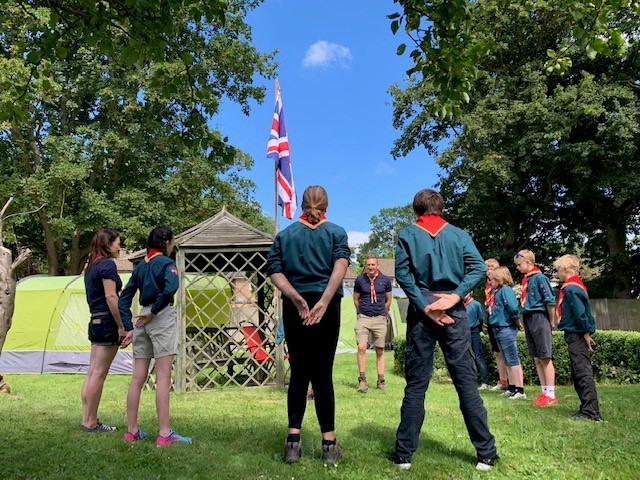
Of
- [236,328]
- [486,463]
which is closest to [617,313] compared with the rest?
[236,328]

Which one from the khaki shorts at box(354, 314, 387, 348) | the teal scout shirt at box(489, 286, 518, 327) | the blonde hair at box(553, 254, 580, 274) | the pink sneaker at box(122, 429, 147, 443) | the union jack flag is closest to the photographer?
the pink sneaker at box(122, 429, 147, 443)

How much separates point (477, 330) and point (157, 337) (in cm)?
468

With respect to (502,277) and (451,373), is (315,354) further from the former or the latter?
(502,277)

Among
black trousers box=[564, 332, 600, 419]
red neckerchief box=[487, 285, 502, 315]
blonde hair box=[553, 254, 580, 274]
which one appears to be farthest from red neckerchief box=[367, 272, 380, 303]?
black trousers box=[564, 332, 600, 419]

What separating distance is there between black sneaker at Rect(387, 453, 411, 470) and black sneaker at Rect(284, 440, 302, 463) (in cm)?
59

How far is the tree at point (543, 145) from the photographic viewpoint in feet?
52.5

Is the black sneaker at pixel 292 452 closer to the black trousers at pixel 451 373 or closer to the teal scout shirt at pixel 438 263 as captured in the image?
the black trousers at pixel 451 373

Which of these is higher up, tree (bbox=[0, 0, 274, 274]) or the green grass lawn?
tree (bbox=[0, 0, 274, 274])

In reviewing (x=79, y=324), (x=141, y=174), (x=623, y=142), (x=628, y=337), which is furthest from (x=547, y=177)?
(x=79, y=324)

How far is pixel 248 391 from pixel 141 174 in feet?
41.3

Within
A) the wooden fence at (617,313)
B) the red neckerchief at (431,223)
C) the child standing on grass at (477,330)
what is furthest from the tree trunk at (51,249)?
the wooden fence at (617,313)

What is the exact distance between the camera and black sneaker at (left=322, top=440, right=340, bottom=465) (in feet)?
10.7

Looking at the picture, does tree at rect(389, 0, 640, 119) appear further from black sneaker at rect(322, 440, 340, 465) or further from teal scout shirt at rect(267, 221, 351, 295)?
black sneaker at rect(322, 440, 340, 465)

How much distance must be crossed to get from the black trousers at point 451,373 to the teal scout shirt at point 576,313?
1.91 m
